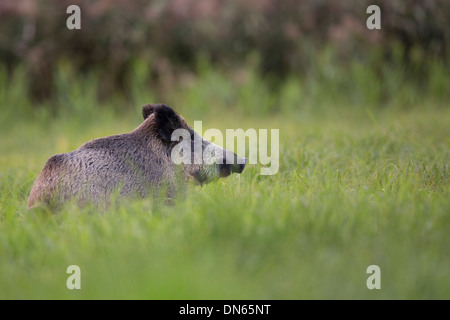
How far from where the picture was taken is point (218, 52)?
1117 centimetres

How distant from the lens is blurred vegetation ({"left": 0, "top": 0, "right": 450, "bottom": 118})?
383 inches

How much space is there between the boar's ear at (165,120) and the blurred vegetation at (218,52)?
505cm

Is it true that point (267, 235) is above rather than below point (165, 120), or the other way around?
below

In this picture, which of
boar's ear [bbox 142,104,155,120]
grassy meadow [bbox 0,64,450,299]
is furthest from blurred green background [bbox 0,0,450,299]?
boar's ear [bbox 142,104,155,120]

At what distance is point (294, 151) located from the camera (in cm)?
596

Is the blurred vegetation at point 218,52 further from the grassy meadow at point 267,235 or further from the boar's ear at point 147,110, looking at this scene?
the boar's ear at point 147,110

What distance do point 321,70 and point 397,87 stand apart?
4.54 ft

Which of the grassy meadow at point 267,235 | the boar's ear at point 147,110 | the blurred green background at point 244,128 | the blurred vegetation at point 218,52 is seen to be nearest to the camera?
the grassy meadow at point 267,235

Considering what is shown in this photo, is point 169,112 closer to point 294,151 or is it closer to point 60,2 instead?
point 294,151

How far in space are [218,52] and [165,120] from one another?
22.5 ft

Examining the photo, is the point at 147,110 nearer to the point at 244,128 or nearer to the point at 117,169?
the point at 117,169

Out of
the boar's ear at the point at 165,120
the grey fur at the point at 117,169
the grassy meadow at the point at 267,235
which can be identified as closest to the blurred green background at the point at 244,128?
the grassy meadow at the point at 267,235

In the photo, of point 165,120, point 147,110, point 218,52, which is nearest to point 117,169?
point 165,120

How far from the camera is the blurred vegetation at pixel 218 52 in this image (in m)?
9.72
